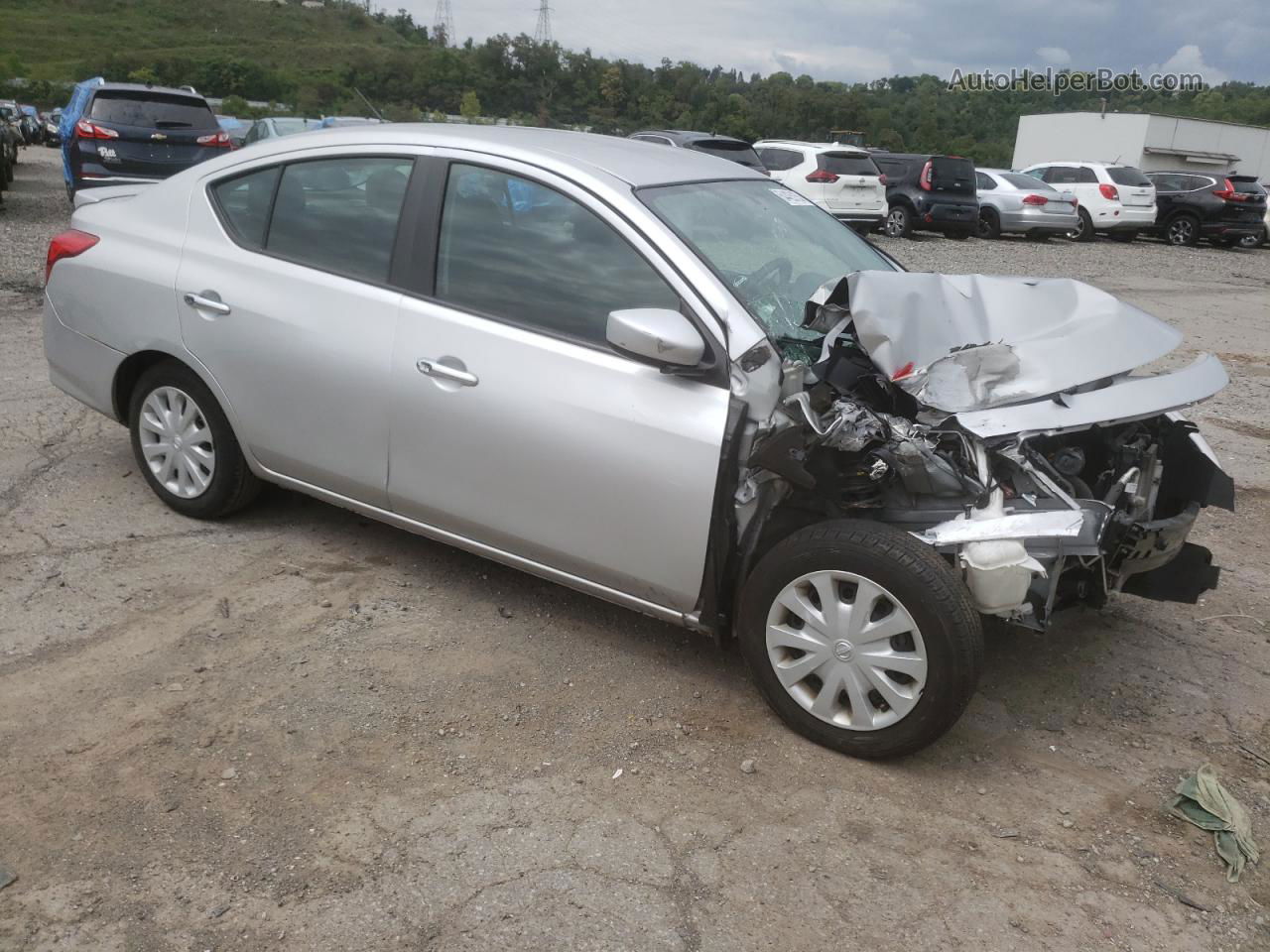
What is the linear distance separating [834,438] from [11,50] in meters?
99.7

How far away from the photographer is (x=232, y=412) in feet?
13.8

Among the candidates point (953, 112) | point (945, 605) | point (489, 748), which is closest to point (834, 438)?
point (945, 605)

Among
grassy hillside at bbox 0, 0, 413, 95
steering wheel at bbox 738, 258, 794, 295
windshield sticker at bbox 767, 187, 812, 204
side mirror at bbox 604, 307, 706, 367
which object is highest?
grassy hillside at bbox 0, 0, 413, 95

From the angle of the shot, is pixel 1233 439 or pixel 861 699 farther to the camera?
pixel 1233 439

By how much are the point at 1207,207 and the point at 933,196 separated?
23.0ft

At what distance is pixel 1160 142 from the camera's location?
35.7 metres

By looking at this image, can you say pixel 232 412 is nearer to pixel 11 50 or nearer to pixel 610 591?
pixel 610 591

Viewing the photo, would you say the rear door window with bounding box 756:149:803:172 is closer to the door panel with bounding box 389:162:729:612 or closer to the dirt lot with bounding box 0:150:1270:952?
the dirt lot with bounding box 0:150:1270:952

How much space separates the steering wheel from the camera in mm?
3594

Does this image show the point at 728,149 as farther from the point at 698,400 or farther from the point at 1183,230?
the point at 698,400

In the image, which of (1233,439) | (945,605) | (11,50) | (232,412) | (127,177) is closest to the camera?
(945,605)

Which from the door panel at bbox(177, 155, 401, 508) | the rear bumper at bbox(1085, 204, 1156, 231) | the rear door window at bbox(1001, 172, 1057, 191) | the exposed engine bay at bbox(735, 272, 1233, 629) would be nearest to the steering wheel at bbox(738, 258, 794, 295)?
the exposed engine bay at bbox(735, 272, 1233, 629)

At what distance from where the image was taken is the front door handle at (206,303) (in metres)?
4.15

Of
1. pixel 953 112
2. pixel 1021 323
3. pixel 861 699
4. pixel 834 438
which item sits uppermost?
pixel 953 112
